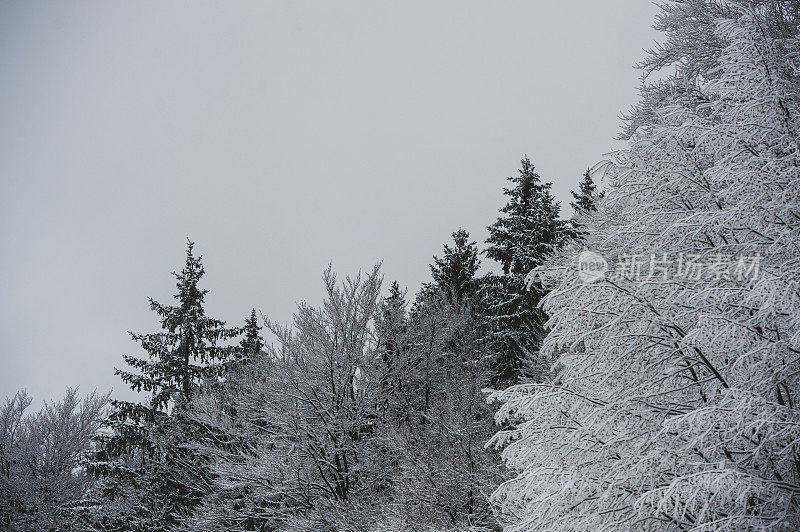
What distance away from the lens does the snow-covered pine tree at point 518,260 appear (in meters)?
21.7

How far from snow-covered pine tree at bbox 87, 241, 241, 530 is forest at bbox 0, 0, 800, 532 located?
14 centimetres

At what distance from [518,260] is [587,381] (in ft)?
55.7

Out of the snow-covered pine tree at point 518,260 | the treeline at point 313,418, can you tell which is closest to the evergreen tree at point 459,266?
the treeline at point 313,418

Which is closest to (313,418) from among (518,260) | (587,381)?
(587,381)

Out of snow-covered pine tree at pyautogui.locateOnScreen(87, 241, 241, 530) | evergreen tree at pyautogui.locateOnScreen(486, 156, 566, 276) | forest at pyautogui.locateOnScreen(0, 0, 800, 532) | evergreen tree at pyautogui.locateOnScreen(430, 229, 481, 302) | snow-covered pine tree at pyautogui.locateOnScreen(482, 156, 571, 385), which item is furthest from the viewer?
evergreen tree at pyautogui.locateOnScreen(430, 229, 481, 302)

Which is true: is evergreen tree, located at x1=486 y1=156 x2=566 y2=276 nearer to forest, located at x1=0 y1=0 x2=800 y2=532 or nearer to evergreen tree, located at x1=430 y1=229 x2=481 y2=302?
forest, located at x1=0 y1=0 x2=800 y2=532

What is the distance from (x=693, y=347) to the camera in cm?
461

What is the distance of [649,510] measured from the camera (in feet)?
14.1

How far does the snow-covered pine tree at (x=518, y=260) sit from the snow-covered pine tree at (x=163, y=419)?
12.9m

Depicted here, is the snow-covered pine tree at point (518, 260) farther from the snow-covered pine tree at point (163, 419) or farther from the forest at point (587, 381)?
the snow-covered pine tree at point (163, 419)

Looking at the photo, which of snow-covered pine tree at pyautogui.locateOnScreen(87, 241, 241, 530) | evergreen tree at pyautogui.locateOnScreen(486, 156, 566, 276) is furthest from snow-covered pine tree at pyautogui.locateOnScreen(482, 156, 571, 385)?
snow-covered pine tree at pyautogui.locateOnScreen(87, 241, 241, 530)

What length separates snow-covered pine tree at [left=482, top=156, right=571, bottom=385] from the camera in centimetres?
2173

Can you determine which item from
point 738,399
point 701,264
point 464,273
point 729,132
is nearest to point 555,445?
point 738,399

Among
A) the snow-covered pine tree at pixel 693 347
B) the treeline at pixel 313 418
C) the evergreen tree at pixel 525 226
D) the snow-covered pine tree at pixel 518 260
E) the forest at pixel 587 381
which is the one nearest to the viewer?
the snow-covered pine tree at pixel 693 347
